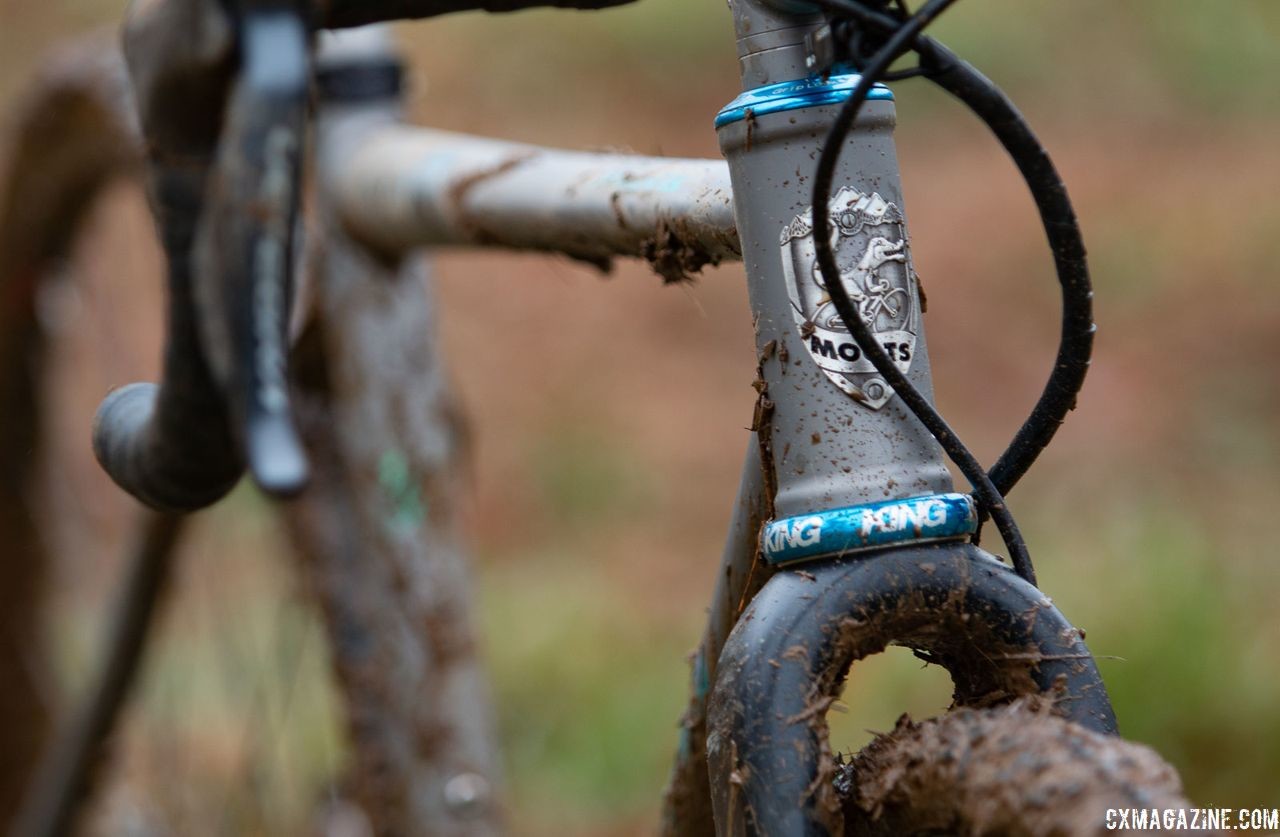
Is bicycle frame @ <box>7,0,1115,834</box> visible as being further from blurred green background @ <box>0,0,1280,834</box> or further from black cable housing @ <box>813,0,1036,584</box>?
blurred green background @ <box>0,0,1280,834</box>

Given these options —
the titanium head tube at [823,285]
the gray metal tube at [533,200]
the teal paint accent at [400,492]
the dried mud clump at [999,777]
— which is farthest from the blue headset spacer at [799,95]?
the teal paint accent at [400,492]

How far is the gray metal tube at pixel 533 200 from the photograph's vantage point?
0.73m

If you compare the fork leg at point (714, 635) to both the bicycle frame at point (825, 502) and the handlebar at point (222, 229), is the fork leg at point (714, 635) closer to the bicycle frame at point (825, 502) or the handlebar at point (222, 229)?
the bicycle frame at point (825, 502)

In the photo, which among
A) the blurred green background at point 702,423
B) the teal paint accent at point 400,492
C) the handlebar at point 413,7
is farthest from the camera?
the blurred green background at point 702,423

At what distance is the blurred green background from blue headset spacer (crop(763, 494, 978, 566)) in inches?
39.0

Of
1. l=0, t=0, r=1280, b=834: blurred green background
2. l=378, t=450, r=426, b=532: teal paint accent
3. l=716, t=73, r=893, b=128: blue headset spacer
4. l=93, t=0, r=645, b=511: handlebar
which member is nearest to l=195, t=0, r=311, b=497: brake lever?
l=93, t=0, r=645, b=511: handlebar

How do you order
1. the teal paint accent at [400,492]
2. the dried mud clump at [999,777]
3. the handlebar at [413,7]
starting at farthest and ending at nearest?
the teal paint accent at [400,492] → the handlebar at [413,7] → the dried mud clump at [999,777]

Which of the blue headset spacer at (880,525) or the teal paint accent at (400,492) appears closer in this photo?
the blue headset spacer at (880,525)

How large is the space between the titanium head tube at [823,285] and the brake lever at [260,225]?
181 mm

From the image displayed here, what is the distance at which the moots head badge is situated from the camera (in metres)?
0.55

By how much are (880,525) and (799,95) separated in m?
0.17

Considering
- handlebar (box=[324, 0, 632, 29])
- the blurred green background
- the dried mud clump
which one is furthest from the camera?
the blurred green background

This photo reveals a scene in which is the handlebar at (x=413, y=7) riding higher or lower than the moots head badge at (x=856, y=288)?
higher

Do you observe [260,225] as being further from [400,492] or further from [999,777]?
[400,492]
